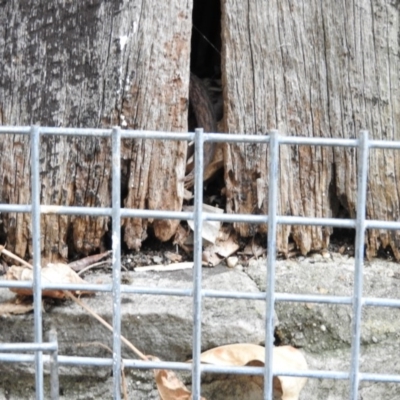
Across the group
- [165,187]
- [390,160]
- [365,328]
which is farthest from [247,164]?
[365,328]

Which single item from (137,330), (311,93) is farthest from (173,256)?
(311,93)

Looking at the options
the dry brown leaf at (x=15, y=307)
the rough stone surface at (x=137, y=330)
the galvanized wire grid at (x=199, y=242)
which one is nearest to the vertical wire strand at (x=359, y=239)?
the galvanized wire grid at (x=199, y=242)

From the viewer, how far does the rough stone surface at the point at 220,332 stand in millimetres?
1948

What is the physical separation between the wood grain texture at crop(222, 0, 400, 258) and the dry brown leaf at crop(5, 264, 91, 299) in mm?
445

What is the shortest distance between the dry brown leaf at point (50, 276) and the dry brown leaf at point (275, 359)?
34 centimetres

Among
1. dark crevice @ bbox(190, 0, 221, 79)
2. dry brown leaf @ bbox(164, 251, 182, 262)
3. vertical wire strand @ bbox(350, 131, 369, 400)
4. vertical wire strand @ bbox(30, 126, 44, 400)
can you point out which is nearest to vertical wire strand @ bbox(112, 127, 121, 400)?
vertical wire strand @ bbox(30, 126, 44, 400)

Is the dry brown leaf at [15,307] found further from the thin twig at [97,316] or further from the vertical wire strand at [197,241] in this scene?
the vertical wire strand at [197,241]

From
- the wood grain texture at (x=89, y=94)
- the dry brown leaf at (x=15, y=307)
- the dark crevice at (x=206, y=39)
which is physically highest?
the dark crevice at (x=206, y=39)

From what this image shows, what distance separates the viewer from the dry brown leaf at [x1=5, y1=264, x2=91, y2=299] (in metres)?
1.90

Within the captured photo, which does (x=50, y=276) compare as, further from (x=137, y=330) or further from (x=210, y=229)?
(x=210, y=229)

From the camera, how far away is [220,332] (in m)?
1.94

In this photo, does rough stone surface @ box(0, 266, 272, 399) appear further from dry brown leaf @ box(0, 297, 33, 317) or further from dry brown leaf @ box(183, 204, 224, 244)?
dry brown leaf @ box(183, 204, 224, 244)

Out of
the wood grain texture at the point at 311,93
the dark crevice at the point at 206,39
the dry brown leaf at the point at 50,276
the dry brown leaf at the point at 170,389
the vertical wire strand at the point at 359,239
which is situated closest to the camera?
the vertical wire strand at the point at 359,239

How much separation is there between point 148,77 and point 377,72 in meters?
0.54
